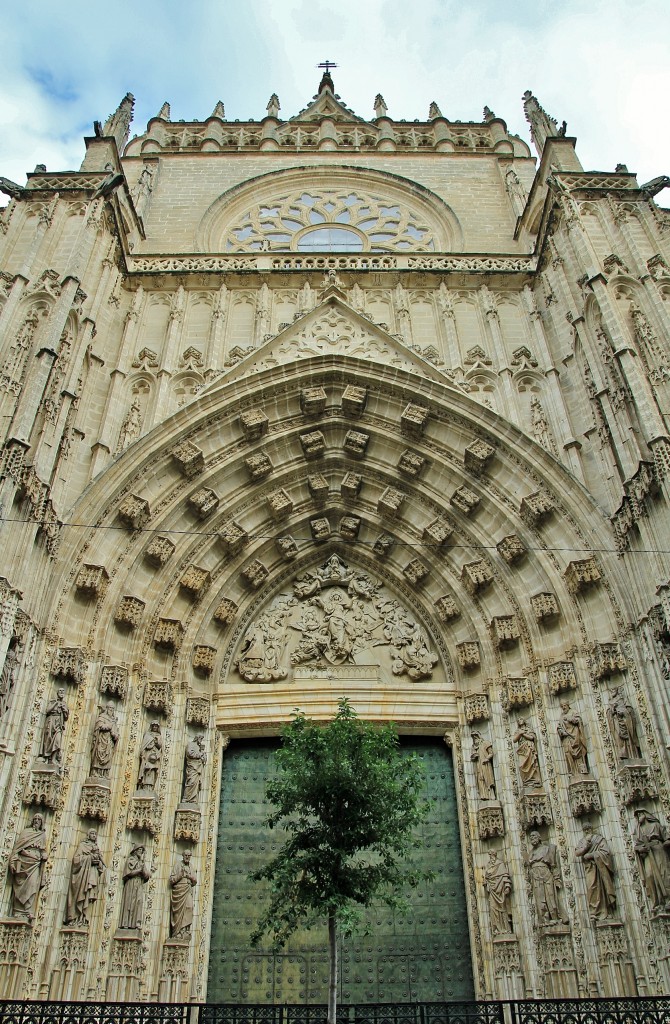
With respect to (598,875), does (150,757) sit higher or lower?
higher

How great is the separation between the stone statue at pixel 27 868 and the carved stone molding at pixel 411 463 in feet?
22.2

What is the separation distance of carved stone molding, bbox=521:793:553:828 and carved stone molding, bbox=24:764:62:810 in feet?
17.3

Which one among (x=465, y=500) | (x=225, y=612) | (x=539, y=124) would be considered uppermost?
(x=539, y=124)

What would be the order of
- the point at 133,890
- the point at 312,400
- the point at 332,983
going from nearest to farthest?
the point at 332,983 < the point at 133,890 < the point at 312,400

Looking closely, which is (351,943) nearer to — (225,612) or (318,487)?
(225,612)

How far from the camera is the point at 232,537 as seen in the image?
38.3 feet

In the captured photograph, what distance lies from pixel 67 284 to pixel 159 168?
8.66m

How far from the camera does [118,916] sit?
878 cm

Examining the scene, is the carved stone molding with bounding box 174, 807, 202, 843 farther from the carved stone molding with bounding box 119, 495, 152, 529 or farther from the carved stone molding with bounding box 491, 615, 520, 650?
the carved stone molding with bounding box 491, 615, 520, 650

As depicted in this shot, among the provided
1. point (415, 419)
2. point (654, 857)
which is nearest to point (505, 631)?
point (654, 857)

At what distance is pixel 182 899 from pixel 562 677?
5150mm

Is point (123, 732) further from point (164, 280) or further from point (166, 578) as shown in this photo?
point (164, 280)

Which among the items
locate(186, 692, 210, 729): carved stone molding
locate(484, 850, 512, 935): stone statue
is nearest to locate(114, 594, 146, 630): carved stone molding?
locate(186, 692, 210, 729): carved stone molding

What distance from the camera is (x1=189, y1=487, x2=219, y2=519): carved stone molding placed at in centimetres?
1152
